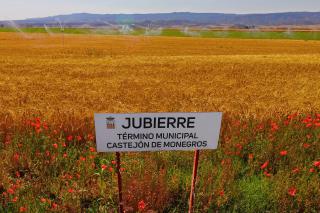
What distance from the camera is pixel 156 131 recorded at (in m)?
2.98

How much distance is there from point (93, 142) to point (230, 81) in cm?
1206

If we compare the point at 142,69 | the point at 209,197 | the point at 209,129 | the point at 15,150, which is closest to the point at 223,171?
the point at 209,197

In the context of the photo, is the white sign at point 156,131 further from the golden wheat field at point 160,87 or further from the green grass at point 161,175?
the golden wheat field at point 160,87

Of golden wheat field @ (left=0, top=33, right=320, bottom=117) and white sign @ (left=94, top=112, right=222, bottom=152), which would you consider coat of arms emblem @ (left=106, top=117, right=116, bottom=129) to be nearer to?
white sign @ (left=94, top=112, right=222, bottom=152)

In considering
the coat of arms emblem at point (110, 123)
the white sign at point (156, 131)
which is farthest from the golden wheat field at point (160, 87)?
the coat of arms emblem at point (110, 123)

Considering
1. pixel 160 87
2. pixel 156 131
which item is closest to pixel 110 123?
pixel 156 131

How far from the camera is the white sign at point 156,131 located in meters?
2.91

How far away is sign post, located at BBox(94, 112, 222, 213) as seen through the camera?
2912 mm

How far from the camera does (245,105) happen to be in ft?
36.6

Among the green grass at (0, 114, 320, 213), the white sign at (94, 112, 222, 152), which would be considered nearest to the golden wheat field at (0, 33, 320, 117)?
the green grass at (0, 114, 320, 213)

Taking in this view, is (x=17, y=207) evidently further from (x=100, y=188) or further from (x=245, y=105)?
(x=245, y=105)

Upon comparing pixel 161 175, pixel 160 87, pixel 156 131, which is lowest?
pixel 160 87

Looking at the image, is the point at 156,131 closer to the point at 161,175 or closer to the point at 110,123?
the point at 110,123

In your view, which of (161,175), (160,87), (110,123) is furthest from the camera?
(160,87)
